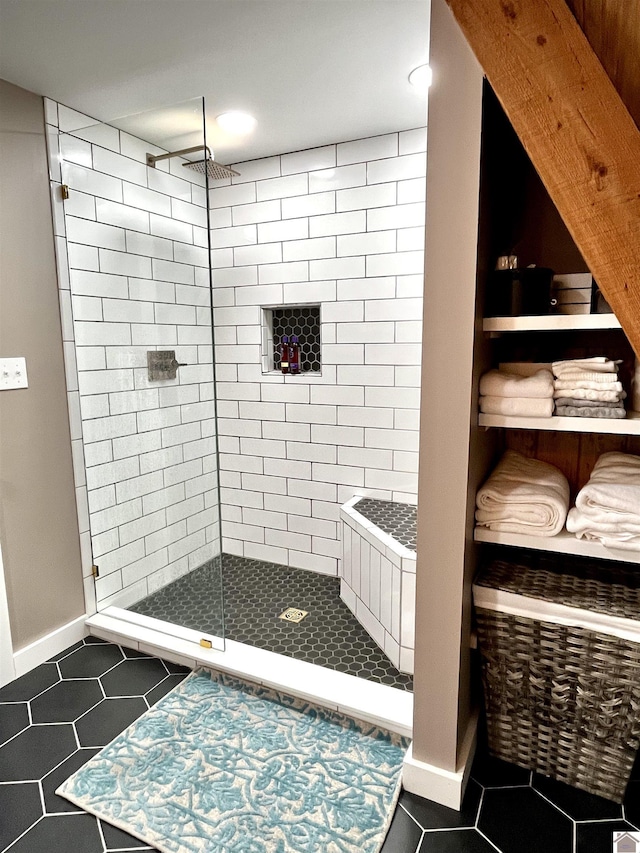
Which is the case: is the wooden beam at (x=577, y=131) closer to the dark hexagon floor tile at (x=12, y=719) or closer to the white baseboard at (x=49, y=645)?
the dark hexagon floor tile at (x=12, y=719)

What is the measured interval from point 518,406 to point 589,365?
0.67ft

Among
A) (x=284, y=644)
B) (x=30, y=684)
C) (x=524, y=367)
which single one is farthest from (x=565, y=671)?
(x=30, y=684)

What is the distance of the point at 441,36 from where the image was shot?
4.05 feet

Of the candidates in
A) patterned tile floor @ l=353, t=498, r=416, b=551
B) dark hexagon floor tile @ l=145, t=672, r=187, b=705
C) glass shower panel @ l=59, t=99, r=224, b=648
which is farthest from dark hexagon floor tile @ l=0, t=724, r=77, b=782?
patterned tile floor @ l=353, t=498, r=416, b=551

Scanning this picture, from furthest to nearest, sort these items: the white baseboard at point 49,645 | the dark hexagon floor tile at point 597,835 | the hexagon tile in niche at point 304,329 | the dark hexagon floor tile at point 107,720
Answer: the hexagon tile in niche at point 304,329 < the white baseboard at point 49,645 < the dark hexagon floor tile at point 107,720 < the dark hexagon floor tile at point 597,835

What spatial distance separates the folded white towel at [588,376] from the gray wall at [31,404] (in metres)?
1.94

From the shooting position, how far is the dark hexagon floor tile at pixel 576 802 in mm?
1474

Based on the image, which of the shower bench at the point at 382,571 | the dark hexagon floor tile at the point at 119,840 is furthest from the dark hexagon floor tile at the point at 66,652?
the shower bench at the point at 382,571

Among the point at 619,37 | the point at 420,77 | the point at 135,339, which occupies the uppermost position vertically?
the point at 420,77

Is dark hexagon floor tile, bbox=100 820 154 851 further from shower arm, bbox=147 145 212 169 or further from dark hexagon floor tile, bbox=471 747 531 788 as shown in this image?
shower arm, bbox=147 145 212 169

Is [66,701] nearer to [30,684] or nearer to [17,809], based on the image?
[30,684]

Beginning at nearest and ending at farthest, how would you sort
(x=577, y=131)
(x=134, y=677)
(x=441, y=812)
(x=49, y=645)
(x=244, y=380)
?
1. (x=577, y=131)
2. (x=441, y=812)
3. (x=134, y=677)
4. (x=49, y=645)
5. (x=244, y=380)

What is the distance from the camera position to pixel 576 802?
1516 mm

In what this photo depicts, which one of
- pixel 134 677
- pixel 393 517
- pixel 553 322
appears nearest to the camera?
pixel 553 322
